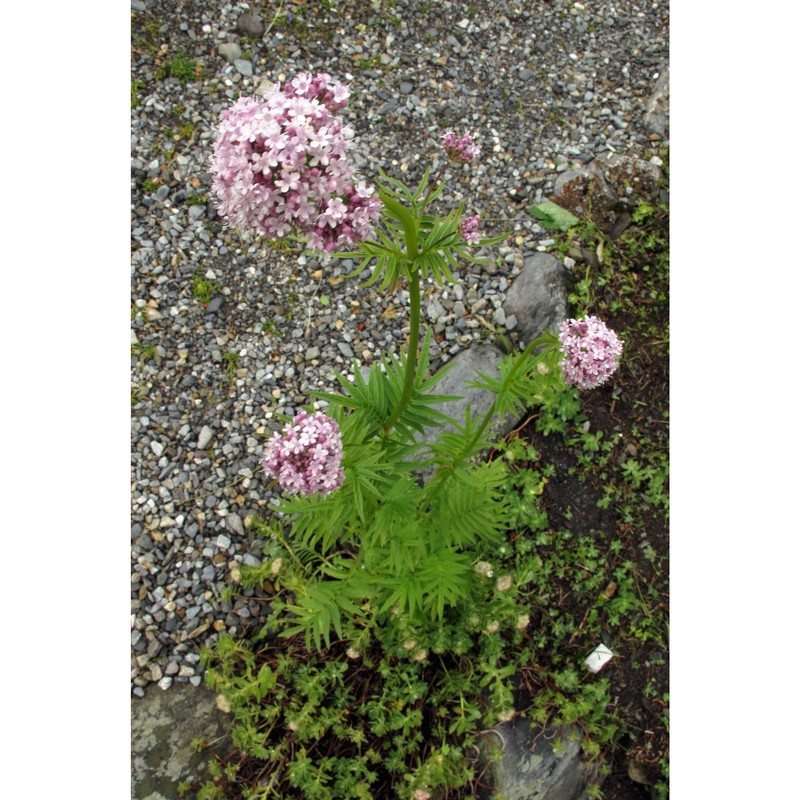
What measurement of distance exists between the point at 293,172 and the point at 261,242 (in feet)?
6.60

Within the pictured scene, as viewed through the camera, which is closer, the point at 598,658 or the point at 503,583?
the point at 503,583

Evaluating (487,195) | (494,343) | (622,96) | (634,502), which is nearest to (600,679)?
(634,502)

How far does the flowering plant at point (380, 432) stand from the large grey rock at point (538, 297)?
43 centimetres

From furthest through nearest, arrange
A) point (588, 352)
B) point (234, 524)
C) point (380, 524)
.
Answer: point (234, 524) < point (380, 524) < point (588, 352)

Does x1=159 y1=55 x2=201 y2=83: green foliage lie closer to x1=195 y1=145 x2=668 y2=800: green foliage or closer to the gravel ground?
the gravel ground

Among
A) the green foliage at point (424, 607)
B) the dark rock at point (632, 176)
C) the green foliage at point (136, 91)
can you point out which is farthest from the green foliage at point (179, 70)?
the dark rock at point (632, 176)

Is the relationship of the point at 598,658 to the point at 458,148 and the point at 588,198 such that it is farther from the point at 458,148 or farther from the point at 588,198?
the point at 588,198

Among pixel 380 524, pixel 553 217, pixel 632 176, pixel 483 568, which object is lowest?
pixel 483 568

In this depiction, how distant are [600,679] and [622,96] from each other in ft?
13.5

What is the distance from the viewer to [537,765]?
11.7ft

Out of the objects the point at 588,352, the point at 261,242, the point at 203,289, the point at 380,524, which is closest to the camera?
the point at 588,352

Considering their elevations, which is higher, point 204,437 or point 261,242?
point 261,242

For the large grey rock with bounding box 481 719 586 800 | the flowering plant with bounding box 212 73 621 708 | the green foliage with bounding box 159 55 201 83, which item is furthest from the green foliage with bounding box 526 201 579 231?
the large grey rock with bounding box 481 719 586 800

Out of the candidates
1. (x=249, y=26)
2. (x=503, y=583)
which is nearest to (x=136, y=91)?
(x=249, y=26)
